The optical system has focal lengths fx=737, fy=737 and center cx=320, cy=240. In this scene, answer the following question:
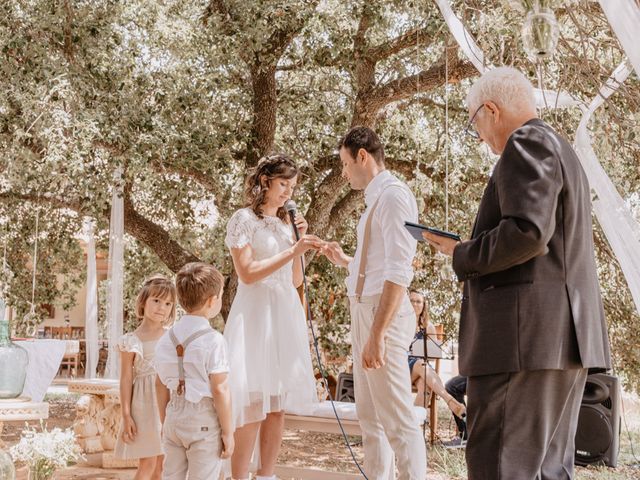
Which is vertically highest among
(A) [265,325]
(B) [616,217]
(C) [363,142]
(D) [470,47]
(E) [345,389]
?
(D) [470,47]

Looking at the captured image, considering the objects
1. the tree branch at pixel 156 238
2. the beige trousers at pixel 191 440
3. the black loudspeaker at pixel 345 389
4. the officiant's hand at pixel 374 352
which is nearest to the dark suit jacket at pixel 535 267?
the officiant's hand at pixel 374 352

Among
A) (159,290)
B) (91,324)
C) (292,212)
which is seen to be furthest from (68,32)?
(292,212)

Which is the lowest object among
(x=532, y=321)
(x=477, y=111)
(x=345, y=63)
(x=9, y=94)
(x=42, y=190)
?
(x=532, y=321)

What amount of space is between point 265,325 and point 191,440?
784 millimetres

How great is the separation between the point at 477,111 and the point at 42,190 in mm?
6677

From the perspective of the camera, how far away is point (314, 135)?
8.78 metres

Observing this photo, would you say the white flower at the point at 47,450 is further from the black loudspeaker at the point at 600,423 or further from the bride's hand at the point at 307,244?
the black loudspeaker at the point at 600,423

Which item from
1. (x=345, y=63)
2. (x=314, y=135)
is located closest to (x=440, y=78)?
(x=345, y=63)

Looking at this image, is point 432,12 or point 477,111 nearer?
point 477,111

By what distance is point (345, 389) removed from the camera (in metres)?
8.02

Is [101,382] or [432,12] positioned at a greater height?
[432,12]

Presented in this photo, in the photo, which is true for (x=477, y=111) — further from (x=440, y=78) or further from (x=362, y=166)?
(x=440, y=78)

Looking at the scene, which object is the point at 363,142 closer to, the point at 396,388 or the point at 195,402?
the point at 396,388

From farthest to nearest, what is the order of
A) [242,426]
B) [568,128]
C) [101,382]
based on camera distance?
[568,128] → [101,382] → [242,426]
